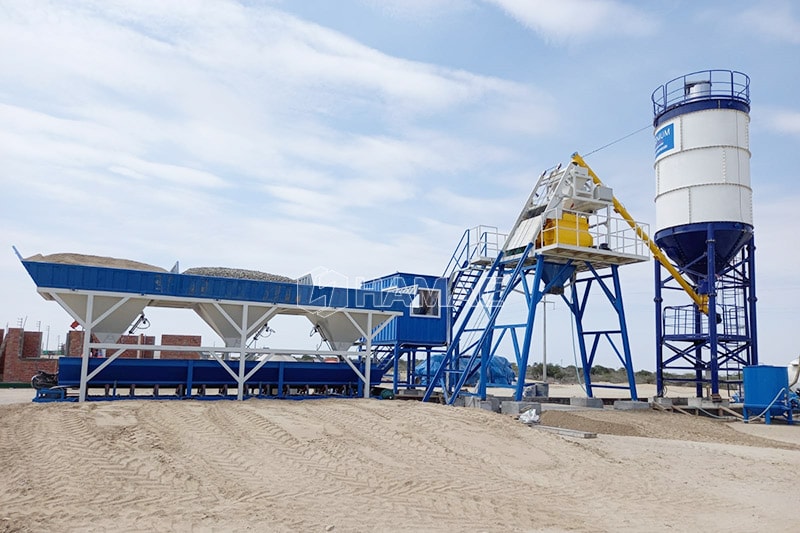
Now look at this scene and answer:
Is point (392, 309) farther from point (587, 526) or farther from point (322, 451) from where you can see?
point (587, 526)

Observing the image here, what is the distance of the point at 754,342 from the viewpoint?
26.4m

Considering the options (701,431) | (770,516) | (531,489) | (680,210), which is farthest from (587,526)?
(680,210)

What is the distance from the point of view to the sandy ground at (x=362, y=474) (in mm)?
8086

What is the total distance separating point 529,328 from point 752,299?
11854 mm

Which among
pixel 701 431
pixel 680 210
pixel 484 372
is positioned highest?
pixel 680 210

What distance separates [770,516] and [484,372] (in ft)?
41.3

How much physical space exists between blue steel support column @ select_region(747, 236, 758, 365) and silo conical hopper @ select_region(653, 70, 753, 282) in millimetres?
652

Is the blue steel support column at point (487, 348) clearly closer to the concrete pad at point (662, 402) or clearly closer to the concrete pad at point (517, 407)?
the concrete pad at point (517, 407)

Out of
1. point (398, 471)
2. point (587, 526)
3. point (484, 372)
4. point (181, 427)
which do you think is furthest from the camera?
point (484, 372)

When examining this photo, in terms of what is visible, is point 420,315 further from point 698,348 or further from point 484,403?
point 698,348

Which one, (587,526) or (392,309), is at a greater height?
(392,309)

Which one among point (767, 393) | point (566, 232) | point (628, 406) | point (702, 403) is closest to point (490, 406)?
point (628, 406)

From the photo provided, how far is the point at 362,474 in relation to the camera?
34.5 feet

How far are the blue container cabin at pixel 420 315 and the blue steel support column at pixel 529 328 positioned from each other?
4929 millimetres
